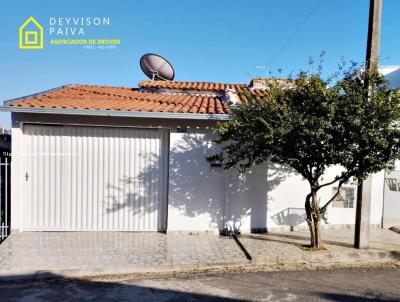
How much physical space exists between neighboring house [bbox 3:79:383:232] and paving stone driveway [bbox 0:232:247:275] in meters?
0.39

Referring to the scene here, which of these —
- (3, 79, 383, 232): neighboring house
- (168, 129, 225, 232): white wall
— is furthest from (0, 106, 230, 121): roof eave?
(168, 129, 225, 232): white wall

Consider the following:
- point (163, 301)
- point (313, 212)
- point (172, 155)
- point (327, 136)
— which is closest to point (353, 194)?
point (313, 212)

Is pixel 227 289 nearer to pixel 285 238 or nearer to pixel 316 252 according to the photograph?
pixel 316 252

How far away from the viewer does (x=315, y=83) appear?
18.9 ft

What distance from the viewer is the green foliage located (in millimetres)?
5559

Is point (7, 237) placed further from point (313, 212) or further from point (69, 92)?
point (313, 212)

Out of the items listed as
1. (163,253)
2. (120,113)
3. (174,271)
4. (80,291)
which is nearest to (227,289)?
(174,271)

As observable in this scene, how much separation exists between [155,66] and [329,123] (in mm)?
8783

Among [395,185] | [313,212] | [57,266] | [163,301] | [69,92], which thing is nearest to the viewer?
[163,301]

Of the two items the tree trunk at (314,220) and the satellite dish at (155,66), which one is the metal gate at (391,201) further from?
the satellite dish at (155,66)

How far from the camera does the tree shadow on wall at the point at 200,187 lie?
7.52 metres

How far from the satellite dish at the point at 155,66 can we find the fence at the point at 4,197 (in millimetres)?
6881

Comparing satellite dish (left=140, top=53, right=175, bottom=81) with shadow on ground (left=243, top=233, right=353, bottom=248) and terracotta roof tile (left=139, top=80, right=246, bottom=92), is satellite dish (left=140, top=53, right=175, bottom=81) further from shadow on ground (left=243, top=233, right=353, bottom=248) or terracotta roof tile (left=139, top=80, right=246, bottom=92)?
shadow on ground (left=243, top=233, right=353, bottom=248)

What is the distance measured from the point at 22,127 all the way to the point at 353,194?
25.9 ft
